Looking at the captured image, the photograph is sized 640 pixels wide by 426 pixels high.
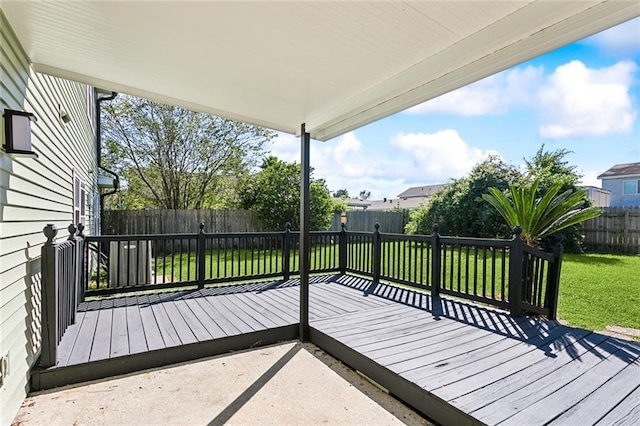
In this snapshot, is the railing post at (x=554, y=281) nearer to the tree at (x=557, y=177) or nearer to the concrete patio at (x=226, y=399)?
the concrete patio at (x=226, y=399)

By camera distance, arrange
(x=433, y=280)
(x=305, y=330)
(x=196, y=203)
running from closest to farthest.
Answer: (x=305, y=330) → (x=433, y=280) → (x=196, y=203)

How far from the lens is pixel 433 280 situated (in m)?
4.55

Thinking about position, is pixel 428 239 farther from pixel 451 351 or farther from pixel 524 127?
pixel 524 127

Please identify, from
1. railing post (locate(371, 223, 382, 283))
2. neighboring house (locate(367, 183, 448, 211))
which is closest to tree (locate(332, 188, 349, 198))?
neighboring house (locate(367, 183, 448, 211))

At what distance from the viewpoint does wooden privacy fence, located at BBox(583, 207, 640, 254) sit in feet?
29.9

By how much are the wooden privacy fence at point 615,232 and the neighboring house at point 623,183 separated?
11.9 m

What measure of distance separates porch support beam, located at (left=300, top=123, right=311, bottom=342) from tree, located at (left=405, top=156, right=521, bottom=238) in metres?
7.64

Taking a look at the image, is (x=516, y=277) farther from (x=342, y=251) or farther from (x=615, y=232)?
(x=615, y=232)

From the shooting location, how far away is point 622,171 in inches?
728

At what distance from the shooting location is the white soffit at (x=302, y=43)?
1764 mm

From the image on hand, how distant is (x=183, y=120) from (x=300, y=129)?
374 inches

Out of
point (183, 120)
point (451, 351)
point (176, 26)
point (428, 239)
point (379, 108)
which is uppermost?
point (183, 120)

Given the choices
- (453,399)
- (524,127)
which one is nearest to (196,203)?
(453,399)

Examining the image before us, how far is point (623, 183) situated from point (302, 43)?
2340cm
